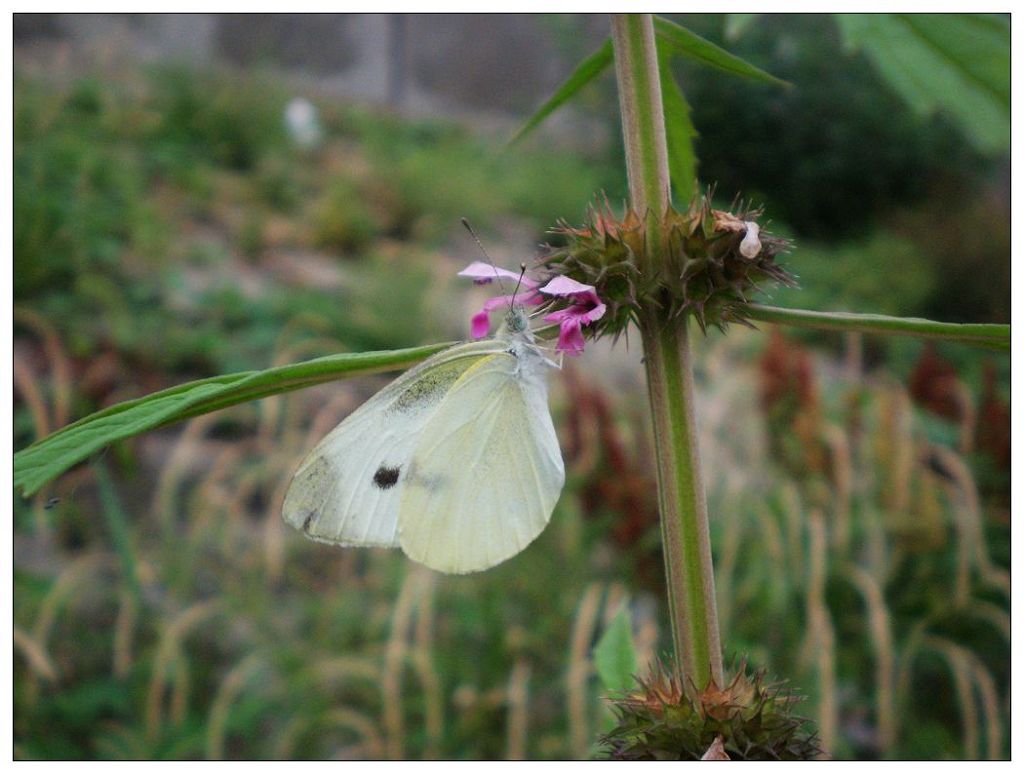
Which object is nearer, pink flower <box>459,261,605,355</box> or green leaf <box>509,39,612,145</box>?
A: pink flower <box>459,261,605,355</box>

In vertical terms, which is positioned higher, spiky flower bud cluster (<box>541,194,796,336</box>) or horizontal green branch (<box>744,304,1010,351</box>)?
spiky flower bud cluster (<box>541,194,796,336</box>)

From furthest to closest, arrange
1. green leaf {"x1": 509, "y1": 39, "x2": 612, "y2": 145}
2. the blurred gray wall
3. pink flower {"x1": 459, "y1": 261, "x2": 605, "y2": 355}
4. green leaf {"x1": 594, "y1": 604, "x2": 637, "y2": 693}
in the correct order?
1. the blurred gray wall
2. green leaf {"x1": 594, "y1": 604, "x2": 637, "y2": 693}
3. green leaf {"x1": 509, "y1": 39, "x2": 612, "y2": 145}
4. pink flower {"x1": 459, "y1": 261, "x2": 605, "y2": 355}

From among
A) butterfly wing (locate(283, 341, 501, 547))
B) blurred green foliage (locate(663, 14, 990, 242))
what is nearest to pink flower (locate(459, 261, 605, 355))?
A: butterfly wing (locate(283, 341, 501, 547))

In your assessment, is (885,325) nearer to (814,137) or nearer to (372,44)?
(814,137)

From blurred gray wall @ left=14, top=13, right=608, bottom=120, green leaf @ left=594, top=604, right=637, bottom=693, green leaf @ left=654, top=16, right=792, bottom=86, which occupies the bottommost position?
green leaf @ left=594, top=604, right=637, bottom=693

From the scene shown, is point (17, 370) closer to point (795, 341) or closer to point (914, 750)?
Result: point (914, 750)

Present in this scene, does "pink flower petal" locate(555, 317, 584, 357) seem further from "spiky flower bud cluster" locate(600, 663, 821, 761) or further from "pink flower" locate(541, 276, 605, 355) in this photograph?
"spiky flower bud cluster" locate(600, 663, 821, 761)

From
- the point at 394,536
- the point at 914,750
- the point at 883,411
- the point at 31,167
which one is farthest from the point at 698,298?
the point at 31,167

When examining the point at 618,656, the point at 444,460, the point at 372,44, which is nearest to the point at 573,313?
the point at 444,460
